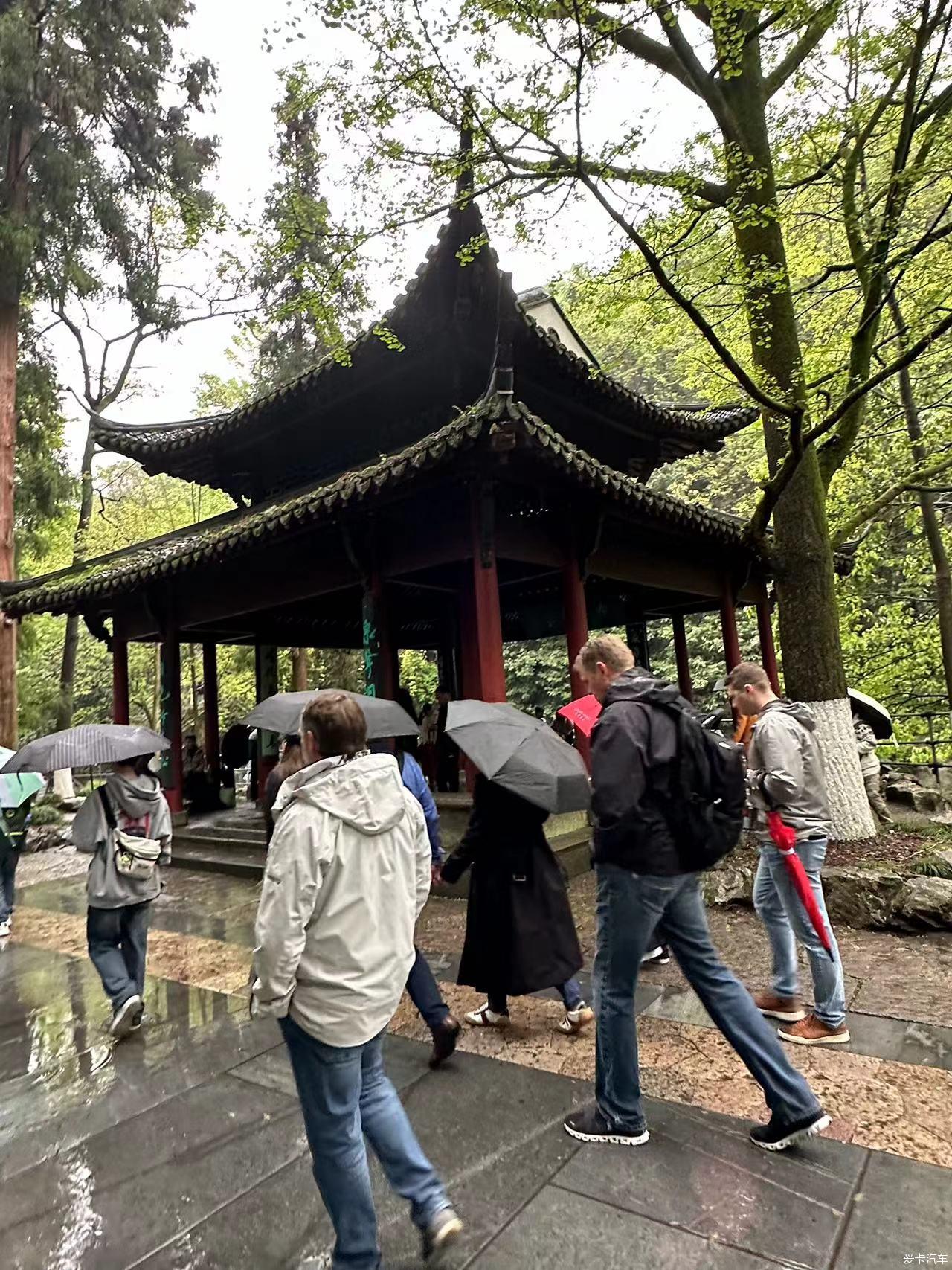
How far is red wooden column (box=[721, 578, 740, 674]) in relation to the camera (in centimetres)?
1137

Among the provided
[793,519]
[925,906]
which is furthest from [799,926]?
[793,519]

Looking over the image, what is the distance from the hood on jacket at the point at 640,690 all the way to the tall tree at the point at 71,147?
13.6 m

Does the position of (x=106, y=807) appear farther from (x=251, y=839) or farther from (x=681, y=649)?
(x=681, y=649)

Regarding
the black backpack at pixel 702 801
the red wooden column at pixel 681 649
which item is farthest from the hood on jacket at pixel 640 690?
the red wooden column at pixel 681 649

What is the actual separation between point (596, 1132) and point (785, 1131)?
0.67m

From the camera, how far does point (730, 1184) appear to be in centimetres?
242

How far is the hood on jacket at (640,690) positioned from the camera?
263cm

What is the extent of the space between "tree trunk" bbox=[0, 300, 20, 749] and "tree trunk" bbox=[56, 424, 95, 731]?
3.47 meters

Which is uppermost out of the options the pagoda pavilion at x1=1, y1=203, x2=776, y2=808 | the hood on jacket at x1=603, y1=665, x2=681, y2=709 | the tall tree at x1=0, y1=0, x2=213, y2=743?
the tall tree at x1=0, y1=0, x2=213, y2=743

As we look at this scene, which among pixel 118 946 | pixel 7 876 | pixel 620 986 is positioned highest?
pixel 620 986

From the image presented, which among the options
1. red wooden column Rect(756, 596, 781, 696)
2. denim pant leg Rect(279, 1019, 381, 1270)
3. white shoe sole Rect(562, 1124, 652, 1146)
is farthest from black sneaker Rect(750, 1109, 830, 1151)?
red wooden column Rect(756, 596, 781, 696)

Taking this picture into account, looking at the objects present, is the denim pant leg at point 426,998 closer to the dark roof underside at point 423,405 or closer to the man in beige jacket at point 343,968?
the man in beige jacket at point 343,968

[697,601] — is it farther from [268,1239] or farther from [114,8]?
[114,8]

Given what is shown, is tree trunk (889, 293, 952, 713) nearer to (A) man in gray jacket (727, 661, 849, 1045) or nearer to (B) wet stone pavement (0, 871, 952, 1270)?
(B) wet stone pavement (0, 871, 952, 1270)
